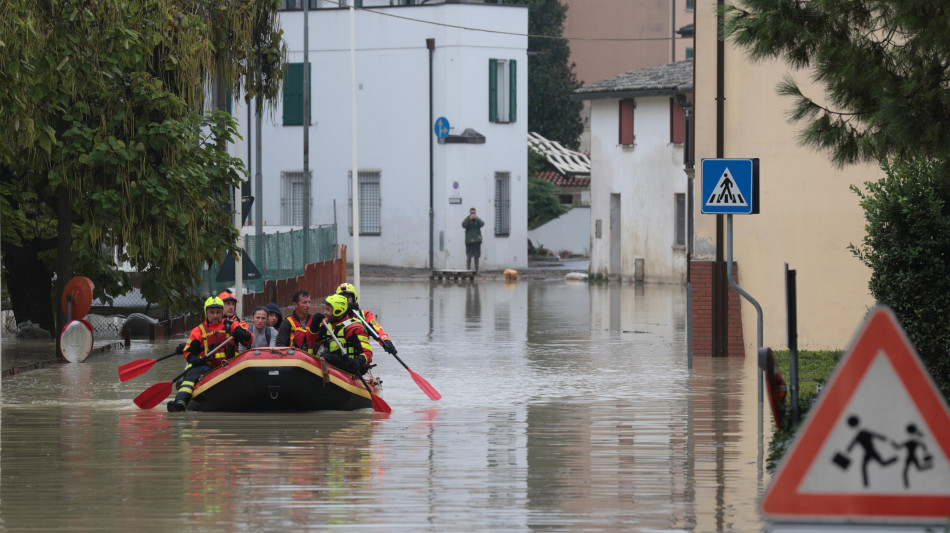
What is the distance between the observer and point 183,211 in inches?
866

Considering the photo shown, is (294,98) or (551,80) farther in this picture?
(551,80)

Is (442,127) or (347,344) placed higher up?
(442,127)

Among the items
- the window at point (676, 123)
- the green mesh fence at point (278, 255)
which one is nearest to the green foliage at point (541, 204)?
the window at point (676, 123)

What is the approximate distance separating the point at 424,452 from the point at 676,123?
33497mm

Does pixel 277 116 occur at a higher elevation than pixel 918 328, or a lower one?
higher

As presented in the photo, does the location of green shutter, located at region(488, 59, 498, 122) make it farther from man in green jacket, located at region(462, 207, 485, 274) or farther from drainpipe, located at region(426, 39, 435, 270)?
man in green jacket, located at region(462, 207, 485, 274)

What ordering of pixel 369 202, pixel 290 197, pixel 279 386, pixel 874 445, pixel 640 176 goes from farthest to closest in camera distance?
1. pixel 290 197
2. pixel 369 202
3. pixel 640 176
4. pixel 279 386
5. pixel 874 445

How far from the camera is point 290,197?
172 ft

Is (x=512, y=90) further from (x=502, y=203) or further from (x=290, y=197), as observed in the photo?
(x=290, y=197)

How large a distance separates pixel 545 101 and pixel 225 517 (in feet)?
187

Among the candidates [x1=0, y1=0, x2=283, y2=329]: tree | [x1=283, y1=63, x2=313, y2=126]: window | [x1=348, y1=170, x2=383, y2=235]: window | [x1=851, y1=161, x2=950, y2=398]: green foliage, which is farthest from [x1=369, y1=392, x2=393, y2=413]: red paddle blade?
[x1=283, y1=63, x2=313, y2=126]: window

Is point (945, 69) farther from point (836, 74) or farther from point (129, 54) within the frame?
point (129, 54)

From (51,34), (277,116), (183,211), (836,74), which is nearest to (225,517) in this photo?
(836,74)

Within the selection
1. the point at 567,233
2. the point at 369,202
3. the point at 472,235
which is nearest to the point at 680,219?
the point at 472,235
